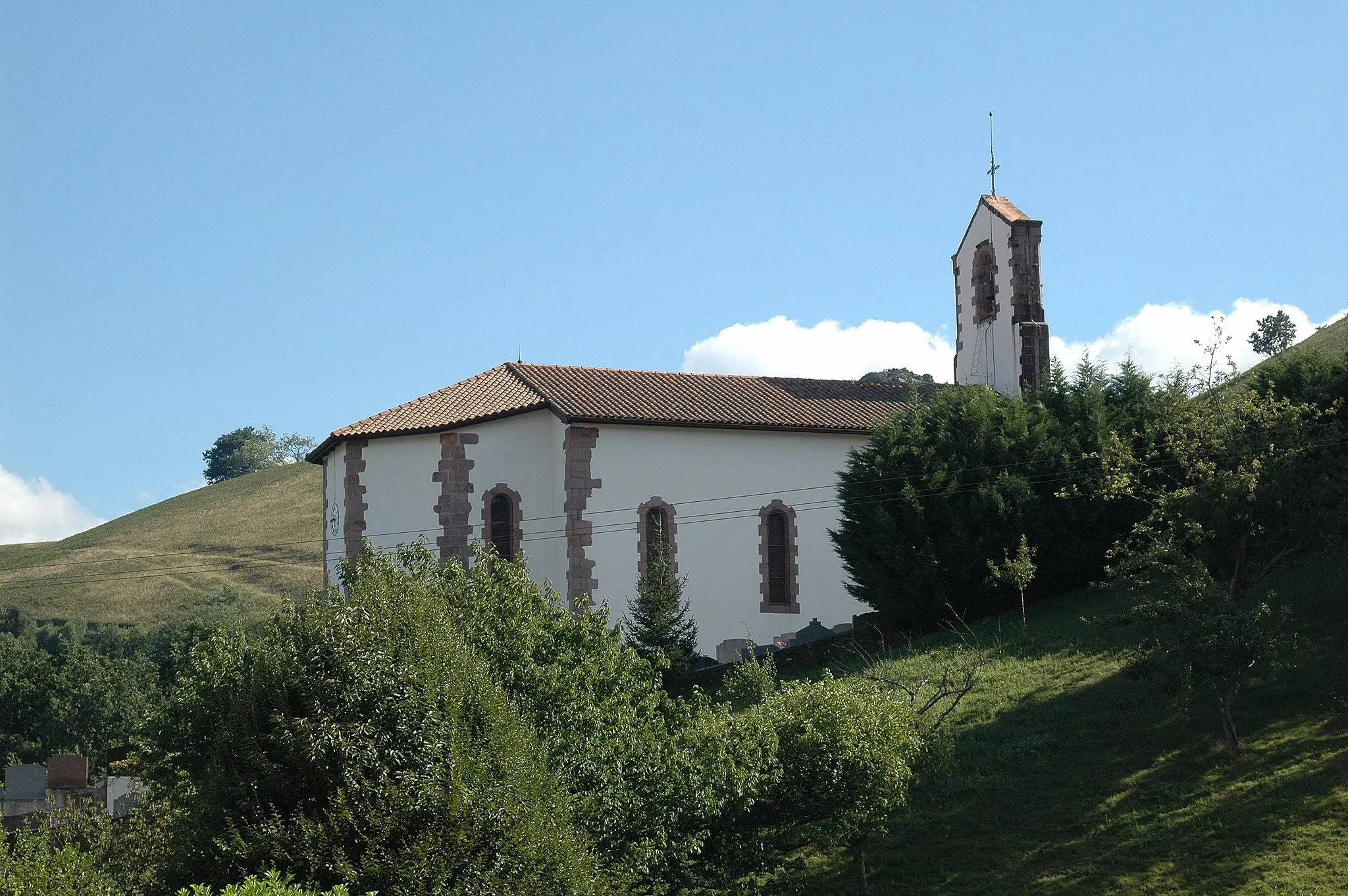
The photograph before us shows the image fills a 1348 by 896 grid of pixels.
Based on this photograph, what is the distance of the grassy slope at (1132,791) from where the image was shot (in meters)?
15.6

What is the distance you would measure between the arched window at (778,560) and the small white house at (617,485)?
4 cm

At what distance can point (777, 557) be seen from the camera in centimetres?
3169

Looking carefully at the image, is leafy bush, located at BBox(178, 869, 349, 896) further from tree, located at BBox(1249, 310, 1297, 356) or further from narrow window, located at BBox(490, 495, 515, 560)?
tree, located at BBox(1249, 310, 1297, 356)

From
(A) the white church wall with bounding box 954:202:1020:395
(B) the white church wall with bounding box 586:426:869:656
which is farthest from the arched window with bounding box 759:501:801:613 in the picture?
(A) the white church wall with bounding box 954:202:1020:395

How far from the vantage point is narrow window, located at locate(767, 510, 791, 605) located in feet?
103

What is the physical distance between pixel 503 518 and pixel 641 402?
4.26 metres

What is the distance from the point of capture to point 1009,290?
33.9m

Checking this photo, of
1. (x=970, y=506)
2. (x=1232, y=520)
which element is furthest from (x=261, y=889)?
(x=970, y=506)

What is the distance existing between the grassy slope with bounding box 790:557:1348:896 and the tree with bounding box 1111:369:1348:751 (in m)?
0.70

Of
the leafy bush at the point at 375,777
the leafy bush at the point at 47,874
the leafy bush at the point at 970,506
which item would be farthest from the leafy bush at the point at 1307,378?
the leafy bush at the point at 47,874

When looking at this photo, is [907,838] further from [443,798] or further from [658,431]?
[658,431]

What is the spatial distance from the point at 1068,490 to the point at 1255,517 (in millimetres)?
9516

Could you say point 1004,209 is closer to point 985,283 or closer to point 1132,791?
point 985,283

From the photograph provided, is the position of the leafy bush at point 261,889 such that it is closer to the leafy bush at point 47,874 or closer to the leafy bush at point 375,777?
the leafy bush at point 375,777
